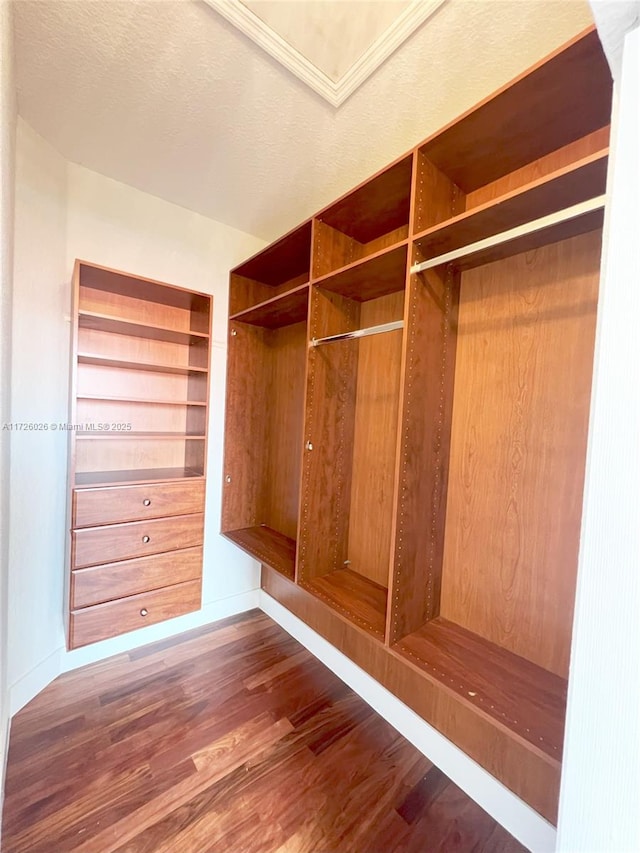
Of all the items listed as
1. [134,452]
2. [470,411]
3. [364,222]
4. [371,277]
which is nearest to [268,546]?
[134,452]

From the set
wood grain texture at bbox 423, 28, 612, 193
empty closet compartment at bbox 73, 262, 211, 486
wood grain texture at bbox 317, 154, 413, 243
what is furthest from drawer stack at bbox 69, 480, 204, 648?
wood grain texture at bbox 423, 28, 612, 193

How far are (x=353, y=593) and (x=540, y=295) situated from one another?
1548mm

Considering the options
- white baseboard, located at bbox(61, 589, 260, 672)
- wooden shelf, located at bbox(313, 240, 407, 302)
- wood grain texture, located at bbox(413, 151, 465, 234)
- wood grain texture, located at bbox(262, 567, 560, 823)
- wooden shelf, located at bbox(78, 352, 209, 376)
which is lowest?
white baseboard, located at bbox(61, 589, 260, 672)

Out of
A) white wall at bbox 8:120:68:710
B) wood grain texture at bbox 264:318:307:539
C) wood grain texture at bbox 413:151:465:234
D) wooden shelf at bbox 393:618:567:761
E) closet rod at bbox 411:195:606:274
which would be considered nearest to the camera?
closet rod at bbox 411:195:606:274

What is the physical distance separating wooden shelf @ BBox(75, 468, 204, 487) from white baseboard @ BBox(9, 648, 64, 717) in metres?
0.95

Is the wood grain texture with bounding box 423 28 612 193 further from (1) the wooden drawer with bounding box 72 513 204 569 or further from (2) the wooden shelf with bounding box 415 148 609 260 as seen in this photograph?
(1) the wooden drawer with bounding box 72 513 204 569

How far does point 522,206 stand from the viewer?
108 centimetres

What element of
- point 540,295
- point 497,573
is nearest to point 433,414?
point 540,295

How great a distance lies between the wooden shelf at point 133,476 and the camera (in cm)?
187

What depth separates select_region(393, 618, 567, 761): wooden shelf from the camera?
986mm

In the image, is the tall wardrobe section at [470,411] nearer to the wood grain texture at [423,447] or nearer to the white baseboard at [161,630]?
the wood grain texture at [423,447]

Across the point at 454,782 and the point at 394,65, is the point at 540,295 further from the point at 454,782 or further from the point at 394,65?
the point at 454,782

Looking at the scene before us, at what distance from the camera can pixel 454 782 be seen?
139cm

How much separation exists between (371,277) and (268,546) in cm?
173
